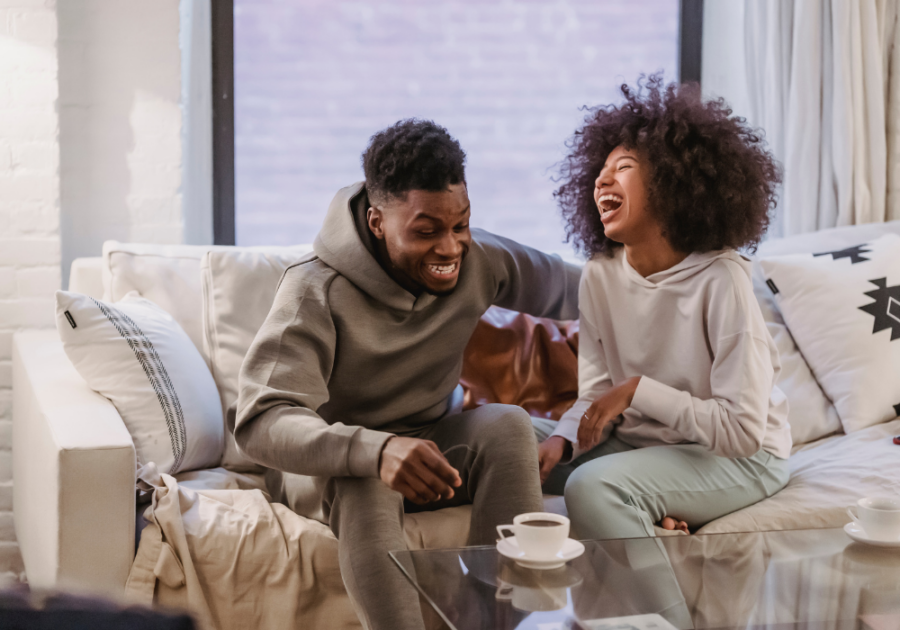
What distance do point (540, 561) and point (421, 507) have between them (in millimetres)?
542

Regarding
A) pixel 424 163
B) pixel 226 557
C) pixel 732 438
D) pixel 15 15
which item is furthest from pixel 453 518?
pixel 15 15

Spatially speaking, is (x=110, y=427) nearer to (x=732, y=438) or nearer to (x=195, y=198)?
(x=732, y=438)

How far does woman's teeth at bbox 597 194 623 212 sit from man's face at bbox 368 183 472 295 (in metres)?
0.32

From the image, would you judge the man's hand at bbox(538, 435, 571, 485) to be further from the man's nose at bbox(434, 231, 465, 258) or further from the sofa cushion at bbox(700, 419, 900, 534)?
the man's nose at bbox(434, 231, 465, 258)

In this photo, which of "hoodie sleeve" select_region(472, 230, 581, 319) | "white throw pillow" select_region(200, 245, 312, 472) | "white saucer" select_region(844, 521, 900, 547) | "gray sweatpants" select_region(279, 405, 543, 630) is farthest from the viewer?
"white throw pillow" select_region(200, 245, 312, 472)

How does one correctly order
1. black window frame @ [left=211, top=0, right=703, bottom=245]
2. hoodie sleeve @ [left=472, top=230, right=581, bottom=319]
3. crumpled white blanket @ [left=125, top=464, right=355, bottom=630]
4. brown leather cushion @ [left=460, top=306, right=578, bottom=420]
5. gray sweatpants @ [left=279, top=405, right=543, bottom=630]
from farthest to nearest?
black window frame @ [left=211, top=0, right=703, bottom=245] → brown leather cushion @ [left=460, top=306, right=578, bottom=420] → hoodie sleeve @ [left=472, top=230, right=581, bottom=319] → crumpled white blanket @ [left=125, top=464, right=355, bottom=630] → gray sweatpants @ [left=279, top=405, right=543, bottom=630]

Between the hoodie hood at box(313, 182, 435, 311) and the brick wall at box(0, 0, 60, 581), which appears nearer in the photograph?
the hoodie hood at box(313, 182, 435, 311)

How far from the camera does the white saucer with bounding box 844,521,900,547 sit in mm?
Result: 1141

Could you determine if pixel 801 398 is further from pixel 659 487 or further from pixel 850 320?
pixel 659 487

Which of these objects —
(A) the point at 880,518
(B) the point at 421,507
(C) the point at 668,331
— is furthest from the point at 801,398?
(B) the point at 421,507

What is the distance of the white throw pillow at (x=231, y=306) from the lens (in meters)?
1.89

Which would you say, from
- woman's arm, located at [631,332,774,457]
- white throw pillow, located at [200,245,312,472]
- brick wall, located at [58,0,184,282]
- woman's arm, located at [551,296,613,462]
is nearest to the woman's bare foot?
woman's arm, located at [631,332,774,457]

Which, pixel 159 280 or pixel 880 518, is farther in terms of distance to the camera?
pixel 159 280

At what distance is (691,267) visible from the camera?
1603mm
